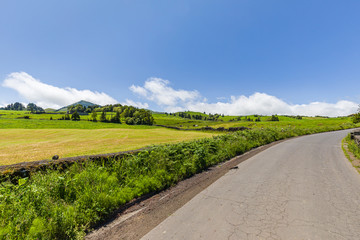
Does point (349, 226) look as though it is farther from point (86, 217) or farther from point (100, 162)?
point (100, 162)

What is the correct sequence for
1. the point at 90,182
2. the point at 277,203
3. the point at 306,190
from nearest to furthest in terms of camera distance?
1. the point at 277,203
2. the point at 90,182
3. the point at 306,190

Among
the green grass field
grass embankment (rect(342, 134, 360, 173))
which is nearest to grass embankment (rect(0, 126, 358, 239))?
grass embankment (rect(342, 134, 360, 173))

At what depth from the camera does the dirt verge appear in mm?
3549

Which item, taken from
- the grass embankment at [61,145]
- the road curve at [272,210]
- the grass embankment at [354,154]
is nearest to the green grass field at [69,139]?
the grass embankment at [61,145]

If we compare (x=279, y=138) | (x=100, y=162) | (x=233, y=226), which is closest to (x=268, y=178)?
(x=233, y=226)

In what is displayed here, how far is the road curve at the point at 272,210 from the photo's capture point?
10.9 feet

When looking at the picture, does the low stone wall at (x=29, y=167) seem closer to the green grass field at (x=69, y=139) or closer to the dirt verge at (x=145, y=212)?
the dirt verge at (x=145, y=212)

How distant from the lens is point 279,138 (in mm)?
21062

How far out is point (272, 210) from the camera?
4160 mm

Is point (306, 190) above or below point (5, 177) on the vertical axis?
below

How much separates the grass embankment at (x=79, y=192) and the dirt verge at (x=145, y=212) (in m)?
0.28

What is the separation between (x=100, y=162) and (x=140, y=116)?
293 feet

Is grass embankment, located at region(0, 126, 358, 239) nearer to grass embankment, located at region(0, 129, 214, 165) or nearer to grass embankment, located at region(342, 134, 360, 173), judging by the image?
grass embankment, located at region(342, 134, 360, 173)

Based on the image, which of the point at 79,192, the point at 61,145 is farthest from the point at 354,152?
the point at 61,145
